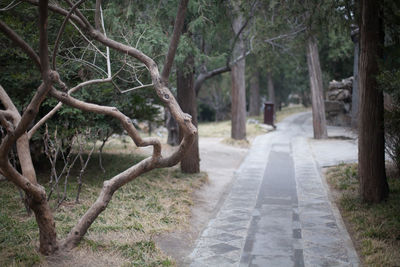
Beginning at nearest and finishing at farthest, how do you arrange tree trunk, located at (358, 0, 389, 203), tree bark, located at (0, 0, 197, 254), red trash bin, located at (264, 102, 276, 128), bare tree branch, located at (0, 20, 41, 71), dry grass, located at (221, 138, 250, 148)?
bare tree branch, located at (0, 20, 41, 71)
tree bark, located at (0, 0, 197, 254)
tree trunk, located at (358, 0, 389, 203)
dry grass, located at (221, 138, 250, 148)
red trash bin, located at (264, 102, 276, 128)

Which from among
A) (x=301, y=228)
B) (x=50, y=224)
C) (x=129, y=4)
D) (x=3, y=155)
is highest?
(x=129, y=4)

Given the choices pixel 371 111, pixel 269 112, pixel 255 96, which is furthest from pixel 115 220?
pixel 255 96

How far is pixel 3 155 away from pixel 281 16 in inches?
333

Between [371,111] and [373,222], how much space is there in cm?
201

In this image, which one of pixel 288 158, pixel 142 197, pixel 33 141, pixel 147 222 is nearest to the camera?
pixel 147 222

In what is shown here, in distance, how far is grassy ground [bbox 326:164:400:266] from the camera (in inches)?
221

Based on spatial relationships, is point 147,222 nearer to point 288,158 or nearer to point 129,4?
point 129,4

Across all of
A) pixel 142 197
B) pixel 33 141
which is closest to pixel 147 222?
pixel 142 197

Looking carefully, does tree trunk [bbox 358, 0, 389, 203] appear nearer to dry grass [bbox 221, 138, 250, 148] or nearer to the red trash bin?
dry grass [bbox 221, 138, 250, 148]

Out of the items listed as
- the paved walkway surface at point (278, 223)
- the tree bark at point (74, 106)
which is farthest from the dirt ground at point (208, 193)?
the tree bark at point (74, 106)

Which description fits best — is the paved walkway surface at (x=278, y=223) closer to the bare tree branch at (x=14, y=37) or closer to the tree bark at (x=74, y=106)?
the tree bark at (x=74, y=106)

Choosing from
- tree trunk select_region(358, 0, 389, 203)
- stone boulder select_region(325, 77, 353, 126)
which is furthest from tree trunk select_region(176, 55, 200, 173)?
stone boulder select_region(325, 77, 353, 126)

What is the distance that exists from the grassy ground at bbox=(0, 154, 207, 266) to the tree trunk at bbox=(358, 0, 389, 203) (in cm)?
339

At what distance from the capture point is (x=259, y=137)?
2105cm
